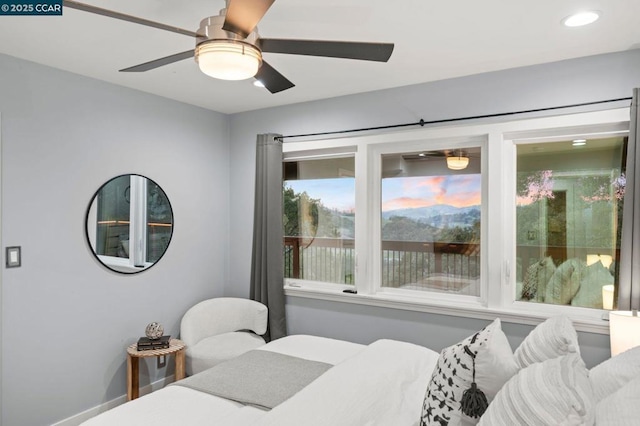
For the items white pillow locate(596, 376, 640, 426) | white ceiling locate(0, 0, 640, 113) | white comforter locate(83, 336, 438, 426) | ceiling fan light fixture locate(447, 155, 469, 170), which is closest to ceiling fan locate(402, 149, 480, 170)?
ceiling fan light fixture locate(447, 155, 469, 170)

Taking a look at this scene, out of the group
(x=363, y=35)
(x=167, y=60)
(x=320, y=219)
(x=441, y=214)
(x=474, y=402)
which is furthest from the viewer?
(x=320, y=219)

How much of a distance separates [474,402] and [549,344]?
0.40m

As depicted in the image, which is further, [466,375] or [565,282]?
[565,282]

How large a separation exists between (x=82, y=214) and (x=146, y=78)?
45.4 inches

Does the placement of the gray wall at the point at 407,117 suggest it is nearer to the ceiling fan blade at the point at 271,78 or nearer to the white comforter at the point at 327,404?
the white comforter at the point at 327,404

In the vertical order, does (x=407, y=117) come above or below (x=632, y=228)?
above

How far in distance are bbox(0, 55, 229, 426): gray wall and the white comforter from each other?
1381mm

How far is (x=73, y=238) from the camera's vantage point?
9.93ft

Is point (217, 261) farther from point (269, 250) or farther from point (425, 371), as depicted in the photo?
point (425, 371)

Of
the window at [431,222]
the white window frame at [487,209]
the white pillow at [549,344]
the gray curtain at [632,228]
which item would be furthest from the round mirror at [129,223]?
the gray curtain at [632,228]

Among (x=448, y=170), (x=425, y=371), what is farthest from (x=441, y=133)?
(x=425, y=371)

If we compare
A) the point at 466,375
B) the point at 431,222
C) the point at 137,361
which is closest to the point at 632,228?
the point at 431,222

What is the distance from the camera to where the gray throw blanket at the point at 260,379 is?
198 centimetres

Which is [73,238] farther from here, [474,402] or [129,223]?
[474,402]
